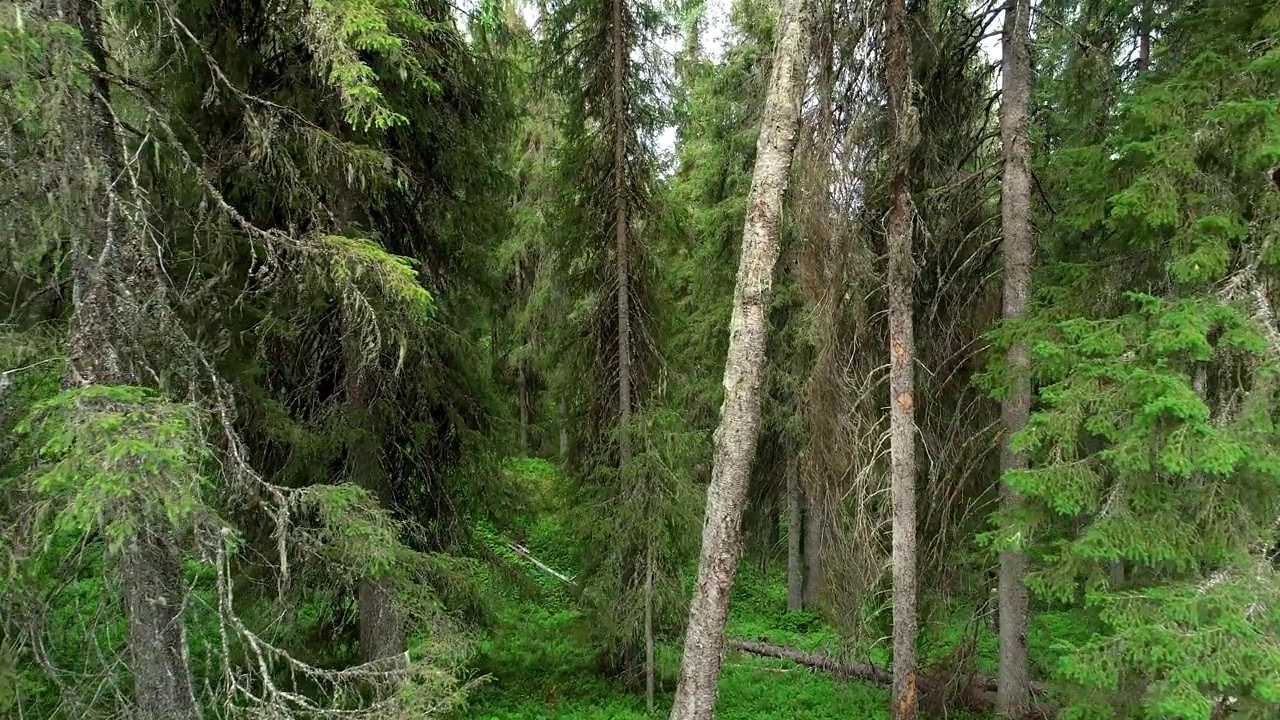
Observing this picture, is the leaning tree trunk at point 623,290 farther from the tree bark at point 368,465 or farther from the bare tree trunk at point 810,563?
the bare tree trunk at point 810,563

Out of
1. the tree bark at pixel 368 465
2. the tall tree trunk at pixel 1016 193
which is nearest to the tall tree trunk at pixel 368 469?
the tree bark at pixel 368 465

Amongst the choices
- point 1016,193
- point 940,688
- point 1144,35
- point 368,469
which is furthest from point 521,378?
point 1144,35

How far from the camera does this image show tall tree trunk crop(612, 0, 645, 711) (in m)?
8.16

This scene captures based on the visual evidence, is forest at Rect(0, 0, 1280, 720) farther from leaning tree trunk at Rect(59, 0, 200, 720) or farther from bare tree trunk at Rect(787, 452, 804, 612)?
bare tree trunk at Rect(787, 452, 804, 612)

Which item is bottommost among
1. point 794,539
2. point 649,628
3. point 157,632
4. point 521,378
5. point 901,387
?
point 649,628

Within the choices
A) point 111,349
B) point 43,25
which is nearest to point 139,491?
point 111,349

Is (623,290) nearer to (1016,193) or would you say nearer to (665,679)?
(1016,193)

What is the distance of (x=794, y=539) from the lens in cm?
1391

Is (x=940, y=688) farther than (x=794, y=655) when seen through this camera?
No

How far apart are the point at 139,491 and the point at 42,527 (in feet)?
2.51

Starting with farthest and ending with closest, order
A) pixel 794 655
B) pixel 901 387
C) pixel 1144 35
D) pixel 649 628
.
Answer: pixel 794 655 → pixel 1144 35 → pixel 649 628 → pixel 901 387

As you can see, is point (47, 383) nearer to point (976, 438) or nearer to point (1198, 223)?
point (1198, 223)

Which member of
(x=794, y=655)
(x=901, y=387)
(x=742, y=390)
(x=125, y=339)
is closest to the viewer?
(x=125, y=339)

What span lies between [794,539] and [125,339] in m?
12.3
